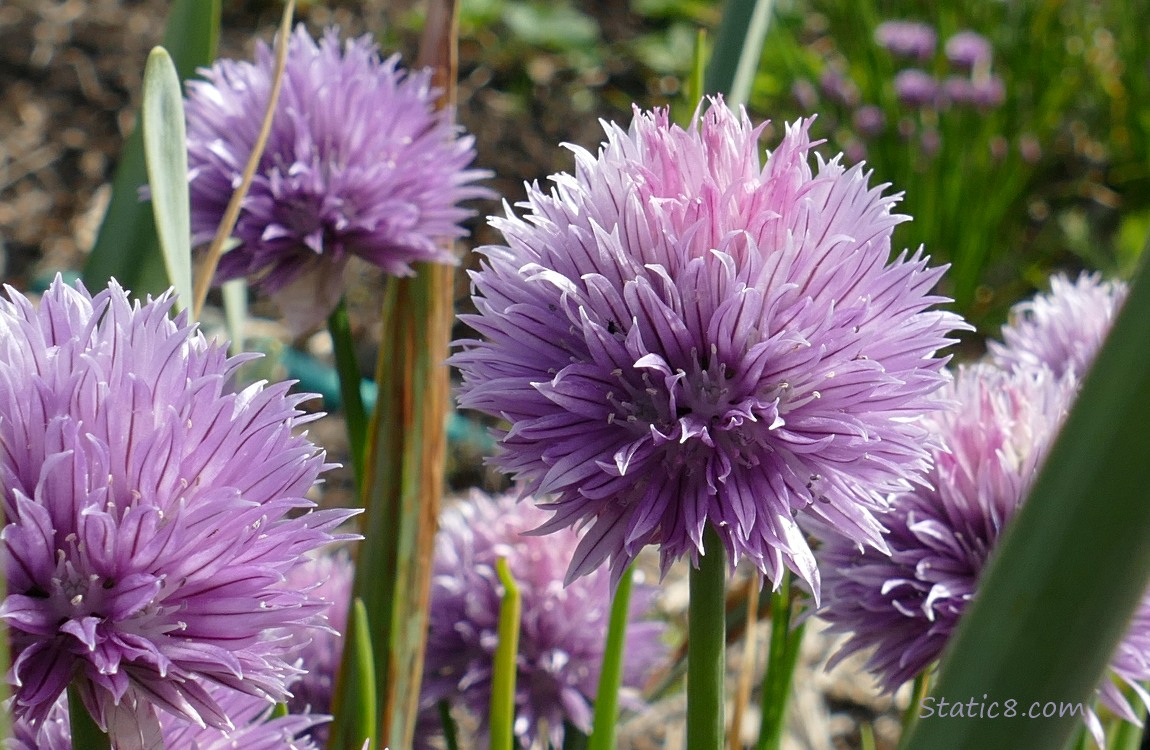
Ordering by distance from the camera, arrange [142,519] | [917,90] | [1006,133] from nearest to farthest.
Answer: [142,519], [917,90], [1006,133]

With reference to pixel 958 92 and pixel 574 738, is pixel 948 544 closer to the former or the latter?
pixel 574 738

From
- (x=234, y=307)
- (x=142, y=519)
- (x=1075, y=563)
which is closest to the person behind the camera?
(x=1075, y=563)

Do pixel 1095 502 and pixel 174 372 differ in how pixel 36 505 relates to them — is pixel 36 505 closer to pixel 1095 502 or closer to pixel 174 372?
pixel 174 372

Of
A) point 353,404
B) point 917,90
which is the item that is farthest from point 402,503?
point 917,90

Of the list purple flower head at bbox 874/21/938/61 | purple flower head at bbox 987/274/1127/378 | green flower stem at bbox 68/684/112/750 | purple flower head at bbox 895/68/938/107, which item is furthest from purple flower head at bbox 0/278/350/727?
purple flower head at bbox 874/21/938/61

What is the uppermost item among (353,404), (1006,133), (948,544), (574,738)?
(1006,133)

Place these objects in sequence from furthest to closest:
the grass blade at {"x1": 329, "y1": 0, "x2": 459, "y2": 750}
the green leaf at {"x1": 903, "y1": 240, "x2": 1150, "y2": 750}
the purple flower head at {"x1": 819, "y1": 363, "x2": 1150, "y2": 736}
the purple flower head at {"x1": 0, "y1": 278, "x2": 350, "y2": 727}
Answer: the grass blade at {"x1": 329, "y1": 0, "x2": 459, "y2": 750}, the purple flower head at {"x1": 819, "y1": 363, "x2": 1150, "y2": 736}, the purple flower head at {"x1": 0, "y1": 278, "x2": 350, "y2": 727}, the green leaf at {"x1": 903, "y1": 240, "x2": 1150, "y2": 750}

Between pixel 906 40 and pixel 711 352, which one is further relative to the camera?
pixel 906 40

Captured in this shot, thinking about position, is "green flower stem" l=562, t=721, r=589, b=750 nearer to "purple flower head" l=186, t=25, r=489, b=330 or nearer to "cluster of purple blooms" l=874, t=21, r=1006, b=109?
"purple flower head" l=186, t=25, r=489, b=330
